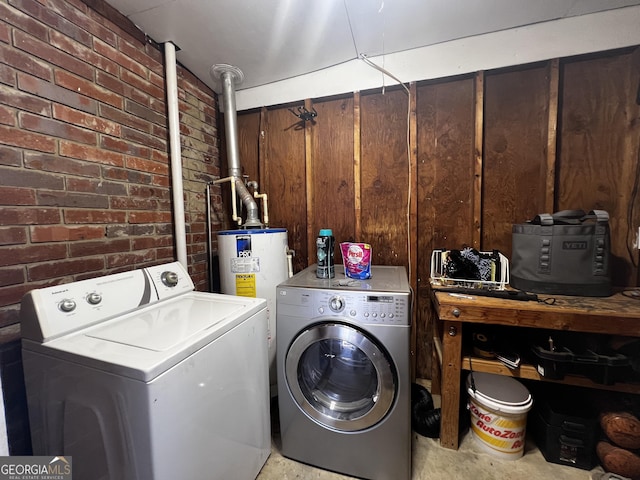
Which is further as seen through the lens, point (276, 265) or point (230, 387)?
point (276, 265)

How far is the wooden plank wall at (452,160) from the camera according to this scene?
1.44 metres

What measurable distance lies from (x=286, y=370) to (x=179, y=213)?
1.15 metres

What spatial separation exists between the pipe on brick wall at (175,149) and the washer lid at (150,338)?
1.81ft

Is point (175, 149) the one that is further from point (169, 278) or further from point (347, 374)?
point (347, 374)

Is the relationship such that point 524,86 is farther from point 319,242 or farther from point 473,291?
point 319,242

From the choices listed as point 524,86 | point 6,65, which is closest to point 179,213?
point 6,65

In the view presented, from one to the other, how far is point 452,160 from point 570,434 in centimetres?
158

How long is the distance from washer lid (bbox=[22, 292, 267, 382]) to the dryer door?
0.31 m

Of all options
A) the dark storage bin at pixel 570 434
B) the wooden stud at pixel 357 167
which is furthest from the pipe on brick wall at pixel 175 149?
the dark storage bin at pixel 570 434

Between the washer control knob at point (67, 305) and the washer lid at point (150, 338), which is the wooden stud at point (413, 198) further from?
the washer control knob at point (67, 305)

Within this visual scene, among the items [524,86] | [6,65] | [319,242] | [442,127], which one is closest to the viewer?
[6,65]

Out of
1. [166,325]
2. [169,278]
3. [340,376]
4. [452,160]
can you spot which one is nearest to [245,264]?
[169,278]

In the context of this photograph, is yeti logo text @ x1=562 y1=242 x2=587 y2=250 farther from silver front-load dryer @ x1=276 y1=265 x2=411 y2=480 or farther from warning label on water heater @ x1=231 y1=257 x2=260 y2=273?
warning label on water heater @ x1=231 y1=257 x2=260 y2=273

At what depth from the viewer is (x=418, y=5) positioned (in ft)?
4.34
